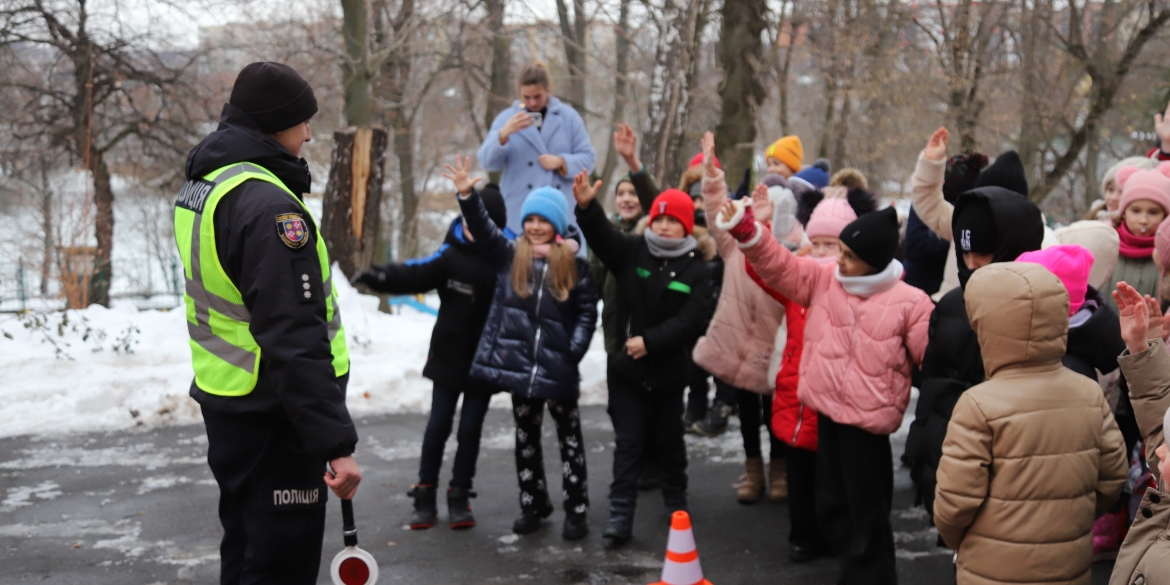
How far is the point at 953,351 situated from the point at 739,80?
9.26 m

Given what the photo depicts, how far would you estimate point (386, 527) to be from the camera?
17.3 feet

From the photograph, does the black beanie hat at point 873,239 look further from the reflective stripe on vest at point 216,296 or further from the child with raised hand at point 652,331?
the reflective stripe on vest at point 216,296

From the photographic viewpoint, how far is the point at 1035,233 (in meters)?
3.85

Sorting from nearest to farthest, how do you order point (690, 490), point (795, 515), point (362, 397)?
1. point (795, 515)
2. point (690, 490)
3. point (362, 397)

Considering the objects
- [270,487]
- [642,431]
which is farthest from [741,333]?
[270,487]

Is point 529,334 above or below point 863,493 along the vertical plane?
above

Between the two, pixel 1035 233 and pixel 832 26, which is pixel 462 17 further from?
pixel 1035 233

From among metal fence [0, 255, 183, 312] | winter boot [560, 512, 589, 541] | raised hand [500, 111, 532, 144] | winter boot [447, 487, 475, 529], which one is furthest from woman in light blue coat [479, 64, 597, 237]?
metal fence [0, 255, 183, 312]

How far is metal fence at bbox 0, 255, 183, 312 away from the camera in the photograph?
1270 centimetres

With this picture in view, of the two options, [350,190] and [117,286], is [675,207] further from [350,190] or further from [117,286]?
[117,286]

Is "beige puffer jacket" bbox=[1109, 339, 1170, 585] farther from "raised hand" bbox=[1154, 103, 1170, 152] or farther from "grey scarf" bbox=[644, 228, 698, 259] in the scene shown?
"raised hand" bbox=[1154, 103, 1170, 152]

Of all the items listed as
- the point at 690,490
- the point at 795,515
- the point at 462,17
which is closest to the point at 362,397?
the point at 690,490

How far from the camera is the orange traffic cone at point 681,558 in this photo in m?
3.85

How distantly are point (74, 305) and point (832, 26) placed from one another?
45.7 ft
